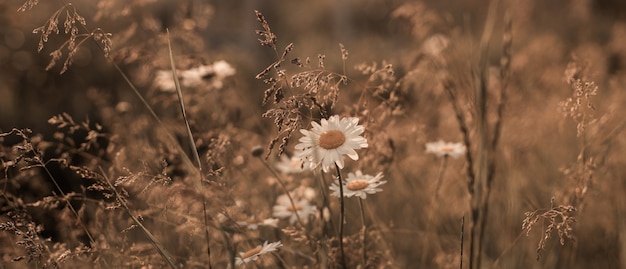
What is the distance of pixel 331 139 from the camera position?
0.83 m

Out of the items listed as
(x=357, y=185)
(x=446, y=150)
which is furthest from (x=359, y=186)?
(x=446, y=150)

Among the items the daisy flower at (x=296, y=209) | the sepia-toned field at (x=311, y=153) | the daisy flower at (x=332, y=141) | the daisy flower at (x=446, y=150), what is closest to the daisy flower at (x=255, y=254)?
the sepia-toned field at (x=311, y=153)

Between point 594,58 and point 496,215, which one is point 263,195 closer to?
point 496,215

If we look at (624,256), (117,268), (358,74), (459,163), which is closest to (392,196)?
(459,163)

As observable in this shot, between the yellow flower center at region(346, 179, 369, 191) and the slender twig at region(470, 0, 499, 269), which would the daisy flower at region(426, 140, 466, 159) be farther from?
the slender twig at region(470, 0, 499, 269)

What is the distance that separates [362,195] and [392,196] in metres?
0.72

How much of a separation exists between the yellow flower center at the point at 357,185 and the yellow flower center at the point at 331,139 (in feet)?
0.60

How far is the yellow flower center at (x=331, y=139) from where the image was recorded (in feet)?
2.71

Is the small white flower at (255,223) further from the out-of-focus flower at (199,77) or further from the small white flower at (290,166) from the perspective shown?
the out-of-focus flower at (199,77)

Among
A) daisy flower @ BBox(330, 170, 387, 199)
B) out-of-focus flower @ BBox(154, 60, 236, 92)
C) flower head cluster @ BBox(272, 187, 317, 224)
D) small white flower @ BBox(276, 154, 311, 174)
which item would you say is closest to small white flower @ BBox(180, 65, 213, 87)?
out-of-focus flower @ BBox(154, 60, 236, 92)

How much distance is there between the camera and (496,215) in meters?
1.34

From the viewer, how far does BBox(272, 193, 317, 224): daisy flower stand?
1.14 meters

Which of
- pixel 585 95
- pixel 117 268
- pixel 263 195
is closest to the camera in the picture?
pixel 585 95

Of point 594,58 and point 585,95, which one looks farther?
point 594,58
